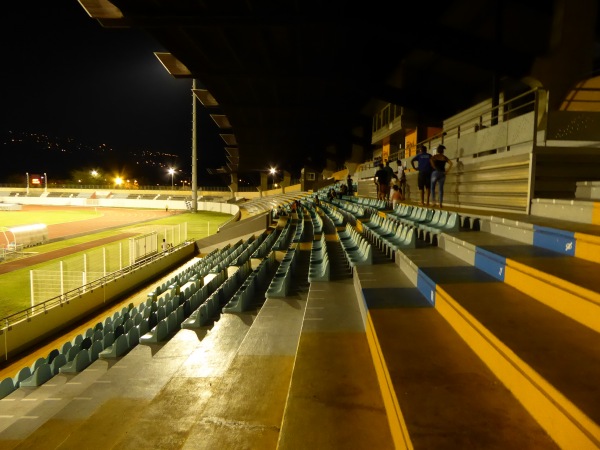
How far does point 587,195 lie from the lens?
4.93 metres

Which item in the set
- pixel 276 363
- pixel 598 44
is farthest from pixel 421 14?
pixel 276 363

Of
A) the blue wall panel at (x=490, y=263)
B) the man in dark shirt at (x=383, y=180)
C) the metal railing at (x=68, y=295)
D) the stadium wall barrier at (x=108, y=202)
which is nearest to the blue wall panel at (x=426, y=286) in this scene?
the blue wall panel at (x=490, y=263)

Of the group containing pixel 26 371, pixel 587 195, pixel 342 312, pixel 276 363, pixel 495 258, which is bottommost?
pixel 26 371

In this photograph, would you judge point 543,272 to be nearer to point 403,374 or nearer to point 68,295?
point 403,374

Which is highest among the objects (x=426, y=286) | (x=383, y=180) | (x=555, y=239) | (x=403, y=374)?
(x=383, y=180)

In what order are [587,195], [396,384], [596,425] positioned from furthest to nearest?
1. [587,195]
2. [396,384]
3. [596,425]

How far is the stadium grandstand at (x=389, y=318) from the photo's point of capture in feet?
5.85

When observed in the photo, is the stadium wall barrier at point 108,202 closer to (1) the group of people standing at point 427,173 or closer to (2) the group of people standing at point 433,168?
(1) the group of people standing at point 427,173

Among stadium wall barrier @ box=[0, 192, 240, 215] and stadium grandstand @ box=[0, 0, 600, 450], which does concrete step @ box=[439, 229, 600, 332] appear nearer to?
stadium grandstand @ box=[0, 0, 600, 450]

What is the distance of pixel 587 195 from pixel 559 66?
6.59 metres

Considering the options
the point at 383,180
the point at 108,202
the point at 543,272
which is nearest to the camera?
the point at 543,272

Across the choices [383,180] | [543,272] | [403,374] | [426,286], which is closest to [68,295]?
[383,180]

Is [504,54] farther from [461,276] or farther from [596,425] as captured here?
[596,425]

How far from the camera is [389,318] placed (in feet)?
9.21
